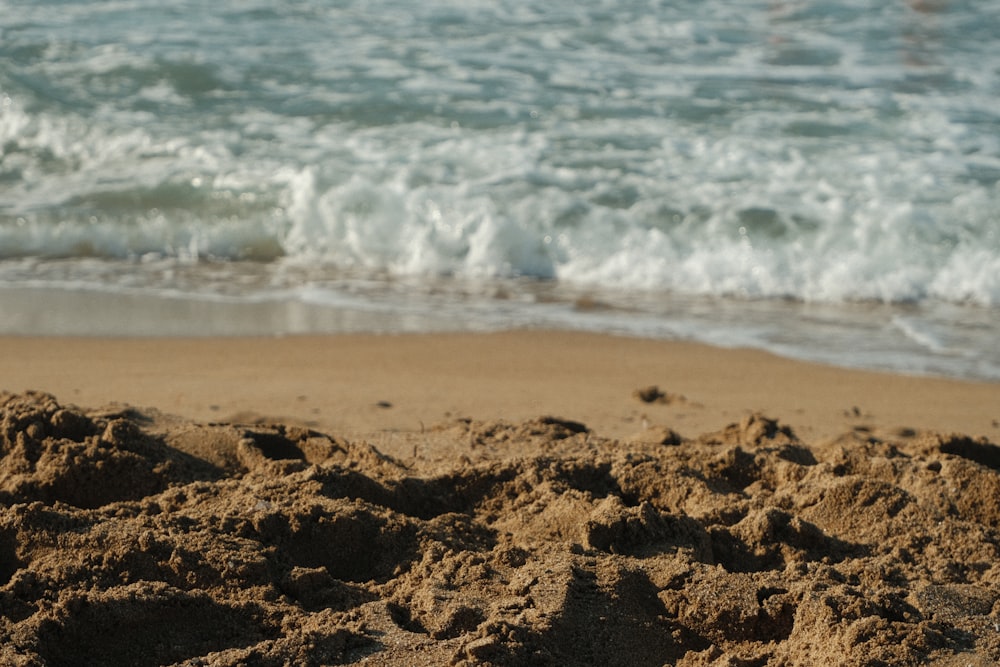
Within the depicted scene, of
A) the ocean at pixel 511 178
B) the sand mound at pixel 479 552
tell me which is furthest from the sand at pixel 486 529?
the ocean at pixel 511 178

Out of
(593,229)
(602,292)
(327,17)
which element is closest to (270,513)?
(602,292)

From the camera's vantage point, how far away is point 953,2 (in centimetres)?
1022

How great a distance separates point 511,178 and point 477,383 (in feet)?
8.35

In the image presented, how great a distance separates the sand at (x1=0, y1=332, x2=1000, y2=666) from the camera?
7.63 ft

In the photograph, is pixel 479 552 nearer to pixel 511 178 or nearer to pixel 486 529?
pixel 486 529

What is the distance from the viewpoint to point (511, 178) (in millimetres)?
6824

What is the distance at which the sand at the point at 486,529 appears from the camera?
232 centimetres

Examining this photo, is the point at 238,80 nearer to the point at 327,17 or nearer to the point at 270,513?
the point at 327,17

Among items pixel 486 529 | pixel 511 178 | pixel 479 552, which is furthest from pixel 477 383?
pixel 511 178

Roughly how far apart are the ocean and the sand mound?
1948 millimetres

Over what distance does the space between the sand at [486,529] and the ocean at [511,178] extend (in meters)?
1.16

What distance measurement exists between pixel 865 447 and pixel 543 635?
1752 millimetres

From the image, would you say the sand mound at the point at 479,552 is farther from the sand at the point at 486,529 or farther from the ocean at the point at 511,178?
the ocean at the point at 511,178

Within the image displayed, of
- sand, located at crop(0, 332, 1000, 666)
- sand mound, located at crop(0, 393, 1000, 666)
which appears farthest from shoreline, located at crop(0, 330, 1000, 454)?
sand mound, located at crop(0, 393, 1000, 666)
